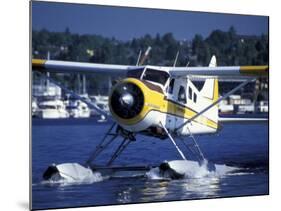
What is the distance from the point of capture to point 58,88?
7469mm

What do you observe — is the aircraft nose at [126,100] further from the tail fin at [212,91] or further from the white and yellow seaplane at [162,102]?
the tail fin at [212,91]

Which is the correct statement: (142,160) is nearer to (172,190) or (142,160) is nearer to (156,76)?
(172,190)

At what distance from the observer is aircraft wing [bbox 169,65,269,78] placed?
7.85m

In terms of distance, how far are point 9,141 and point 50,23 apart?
120 centimetres

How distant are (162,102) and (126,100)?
58 centimetres

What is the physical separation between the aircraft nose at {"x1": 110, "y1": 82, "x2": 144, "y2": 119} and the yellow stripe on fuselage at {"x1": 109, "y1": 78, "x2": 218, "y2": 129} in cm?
4

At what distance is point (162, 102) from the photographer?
25.9 ft

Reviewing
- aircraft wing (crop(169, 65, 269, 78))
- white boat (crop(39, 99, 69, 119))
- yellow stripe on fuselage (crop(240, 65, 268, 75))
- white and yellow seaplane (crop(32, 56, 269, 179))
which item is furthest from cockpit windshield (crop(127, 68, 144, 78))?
yellow stripe on fuselage (crop(240, 65, 268, 75))

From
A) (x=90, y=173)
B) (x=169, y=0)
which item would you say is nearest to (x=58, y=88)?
(x=90, y=173)

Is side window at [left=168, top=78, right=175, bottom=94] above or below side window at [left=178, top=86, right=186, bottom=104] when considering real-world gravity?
above

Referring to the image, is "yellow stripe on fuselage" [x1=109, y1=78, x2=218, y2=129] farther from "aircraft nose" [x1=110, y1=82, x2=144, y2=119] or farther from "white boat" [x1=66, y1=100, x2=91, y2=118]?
"white boat" [x1=66, y1=100, x2=91, y2=118]

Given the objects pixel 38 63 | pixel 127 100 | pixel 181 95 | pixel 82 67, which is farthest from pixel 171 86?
pixel 38 63

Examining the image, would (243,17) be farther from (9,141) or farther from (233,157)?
(9,141)

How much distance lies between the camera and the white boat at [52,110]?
7145 millimetres
